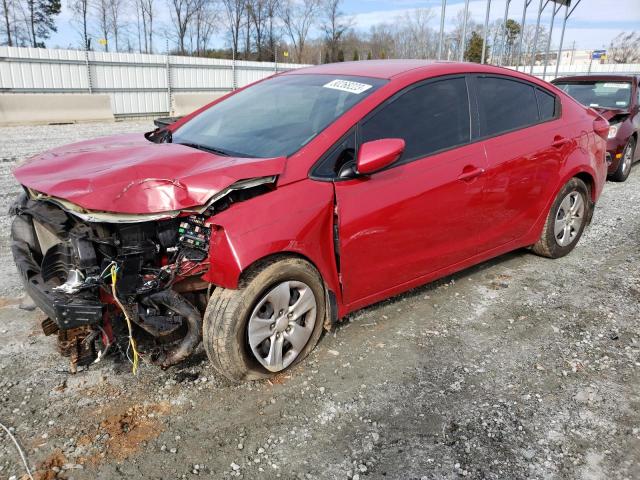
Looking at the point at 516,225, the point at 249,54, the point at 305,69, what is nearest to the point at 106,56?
the point at 305,69

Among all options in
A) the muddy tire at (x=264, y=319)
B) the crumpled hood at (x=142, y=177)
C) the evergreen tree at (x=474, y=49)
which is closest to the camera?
the crumpled hood at (x=142, y=177)

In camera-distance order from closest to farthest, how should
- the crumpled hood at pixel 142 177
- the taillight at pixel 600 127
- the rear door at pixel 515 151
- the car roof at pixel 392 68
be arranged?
1. the crumpled hood at pixel 142 177
2. the car roof at pixel 392 68
3. the rear door at pixel 515 151
4. the taillight at pixel 600 127

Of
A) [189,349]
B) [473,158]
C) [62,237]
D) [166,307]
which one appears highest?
[473,158]

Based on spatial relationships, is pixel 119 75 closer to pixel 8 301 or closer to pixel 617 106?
pixel 617 106

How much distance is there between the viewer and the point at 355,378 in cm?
296

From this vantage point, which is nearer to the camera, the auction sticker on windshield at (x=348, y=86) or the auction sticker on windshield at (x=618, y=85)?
the auction sticker on windshield at (x=348, y=86)

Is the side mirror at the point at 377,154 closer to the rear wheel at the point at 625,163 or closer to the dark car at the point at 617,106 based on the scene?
the dark car at the point at 617,106

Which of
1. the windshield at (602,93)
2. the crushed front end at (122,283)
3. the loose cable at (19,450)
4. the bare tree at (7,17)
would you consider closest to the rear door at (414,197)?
the crushed front end at (122,283)

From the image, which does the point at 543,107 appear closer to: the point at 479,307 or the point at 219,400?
the point at 479,307

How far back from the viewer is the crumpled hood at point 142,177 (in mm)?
2457

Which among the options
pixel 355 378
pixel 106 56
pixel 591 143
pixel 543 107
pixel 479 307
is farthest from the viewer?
pixel 106 56

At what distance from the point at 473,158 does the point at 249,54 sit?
48967 millimetres

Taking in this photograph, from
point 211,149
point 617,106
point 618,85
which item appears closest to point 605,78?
point 618,85

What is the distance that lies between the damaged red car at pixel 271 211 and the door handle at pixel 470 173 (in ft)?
0.03
